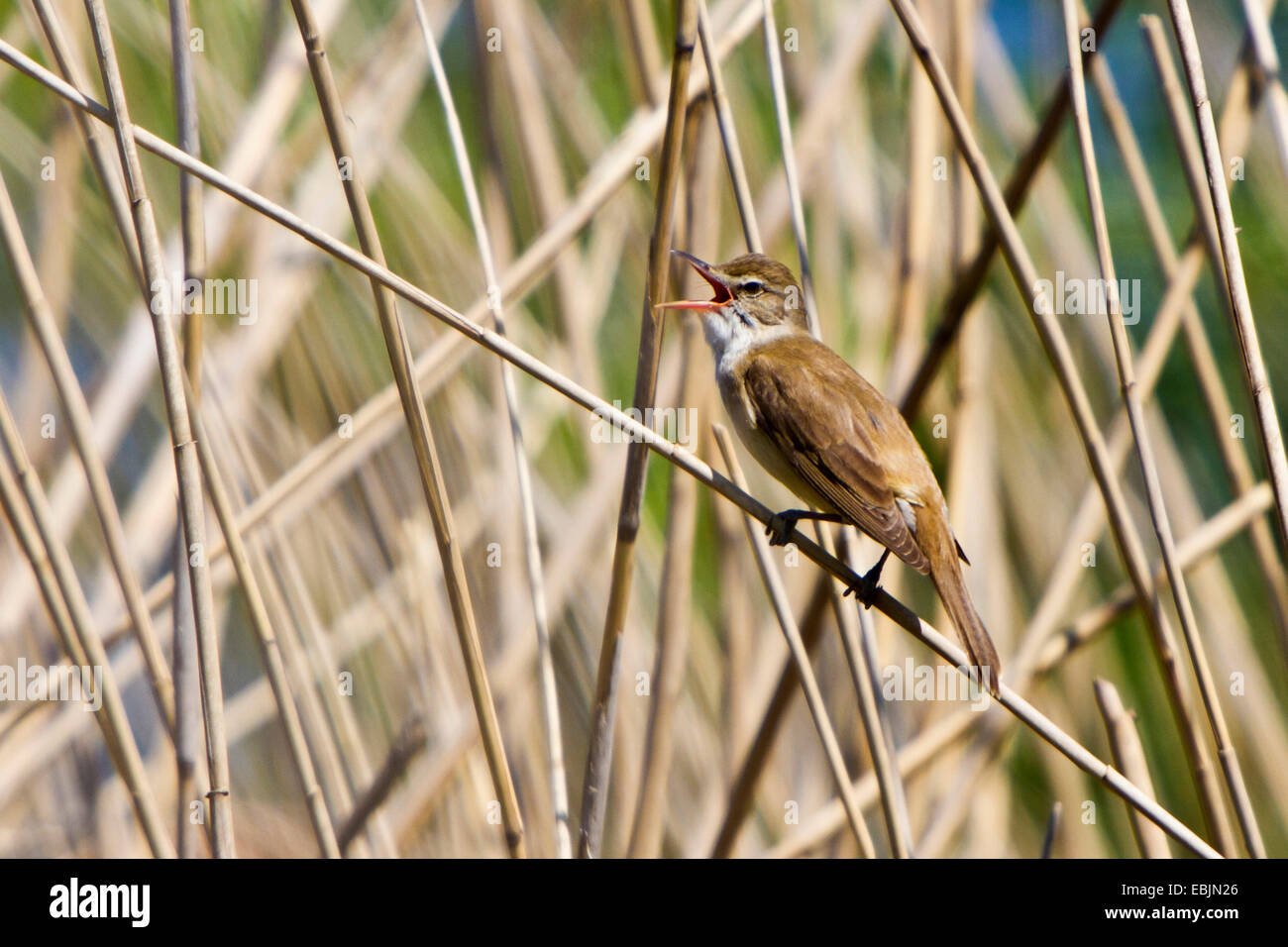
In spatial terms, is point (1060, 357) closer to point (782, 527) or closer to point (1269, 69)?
point (782, 527)

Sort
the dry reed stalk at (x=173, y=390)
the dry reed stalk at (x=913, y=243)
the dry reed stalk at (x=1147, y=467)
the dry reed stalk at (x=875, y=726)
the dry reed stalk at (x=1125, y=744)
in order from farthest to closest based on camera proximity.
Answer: the dry reed stalk at (x=913, y=243)
the dry reed stalk at (x=1125, y=744)
the dry reed stalk at (x=875, y=726)
the dry reed stalk at (x=1147, y=467)
the dry reed stalk at (x=173, y=390)

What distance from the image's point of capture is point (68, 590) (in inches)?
74.5

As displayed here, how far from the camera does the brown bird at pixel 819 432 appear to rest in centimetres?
236

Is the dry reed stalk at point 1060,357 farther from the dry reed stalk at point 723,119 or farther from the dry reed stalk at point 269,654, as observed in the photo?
the dry reed stalk at point 269,654

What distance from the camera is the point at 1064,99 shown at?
7.56 feet

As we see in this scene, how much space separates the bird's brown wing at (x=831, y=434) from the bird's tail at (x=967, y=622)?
2.9 inches

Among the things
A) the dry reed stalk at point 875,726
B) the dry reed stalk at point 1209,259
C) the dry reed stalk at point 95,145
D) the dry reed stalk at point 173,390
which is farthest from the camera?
the dry reed stalk at point 1209,259

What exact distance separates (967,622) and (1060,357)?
57 centimetres

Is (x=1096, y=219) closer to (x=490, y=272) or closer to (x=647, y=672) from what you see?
(x=490, y=272)

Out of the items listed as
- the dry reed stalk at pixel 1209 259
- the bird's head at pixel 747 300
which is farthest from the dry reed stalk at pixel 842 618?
the dry reed stalk at pixel 1209 259

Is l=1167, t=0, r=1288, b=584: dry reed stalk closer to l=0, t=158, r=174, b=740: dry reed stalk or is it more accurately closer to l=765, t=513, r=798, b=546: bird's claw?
l=765, t=513, r=798, b=546: bird's claw

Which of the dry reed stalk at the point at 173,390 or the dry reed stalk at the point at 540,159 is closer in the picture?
the dry reed stalk at the point at 173,390

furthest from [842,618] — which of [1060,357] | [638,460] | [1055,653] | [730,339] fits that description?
[730,339]

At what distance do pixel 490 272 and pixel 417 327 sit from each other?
59.3 inches
